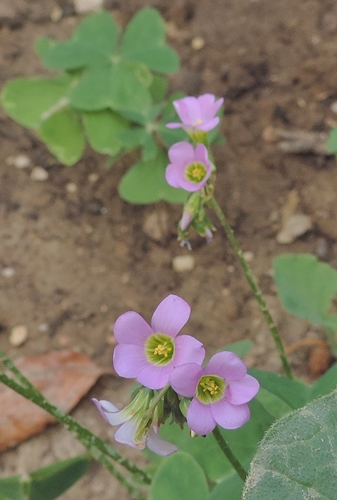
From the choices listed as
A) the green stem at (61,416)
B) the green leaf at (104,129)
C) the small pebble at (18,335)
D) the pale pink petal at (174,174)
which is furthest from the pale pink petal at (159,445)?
the green leaf at (104,129)

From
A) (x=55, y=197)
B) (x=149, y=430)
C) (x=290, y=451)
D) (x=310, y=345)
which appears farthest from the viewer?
(x=55, y=197)

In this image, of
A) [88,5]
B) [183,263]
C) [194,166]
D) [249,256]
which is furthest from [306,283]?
[88,5]

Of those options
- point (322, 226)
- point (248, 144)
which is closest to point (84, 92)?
point (248, 144)

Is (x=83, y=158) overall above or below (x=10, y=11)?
below

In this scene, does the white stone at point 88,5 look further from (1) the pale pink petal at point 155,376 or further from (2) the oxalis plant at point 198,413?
(1) the pale pink petal at point 155,376

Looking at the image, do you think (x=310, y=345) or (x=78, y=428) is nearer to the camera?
(x=78, y=428)

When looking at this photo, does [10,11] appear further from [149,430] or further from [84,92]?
[149,430]

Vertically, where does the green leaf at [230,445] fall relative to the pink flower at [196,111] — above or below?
below

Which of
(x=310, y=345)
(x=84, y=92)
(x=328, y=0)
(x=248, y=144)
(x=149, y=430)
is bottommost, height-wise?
(x=310, y=345)
